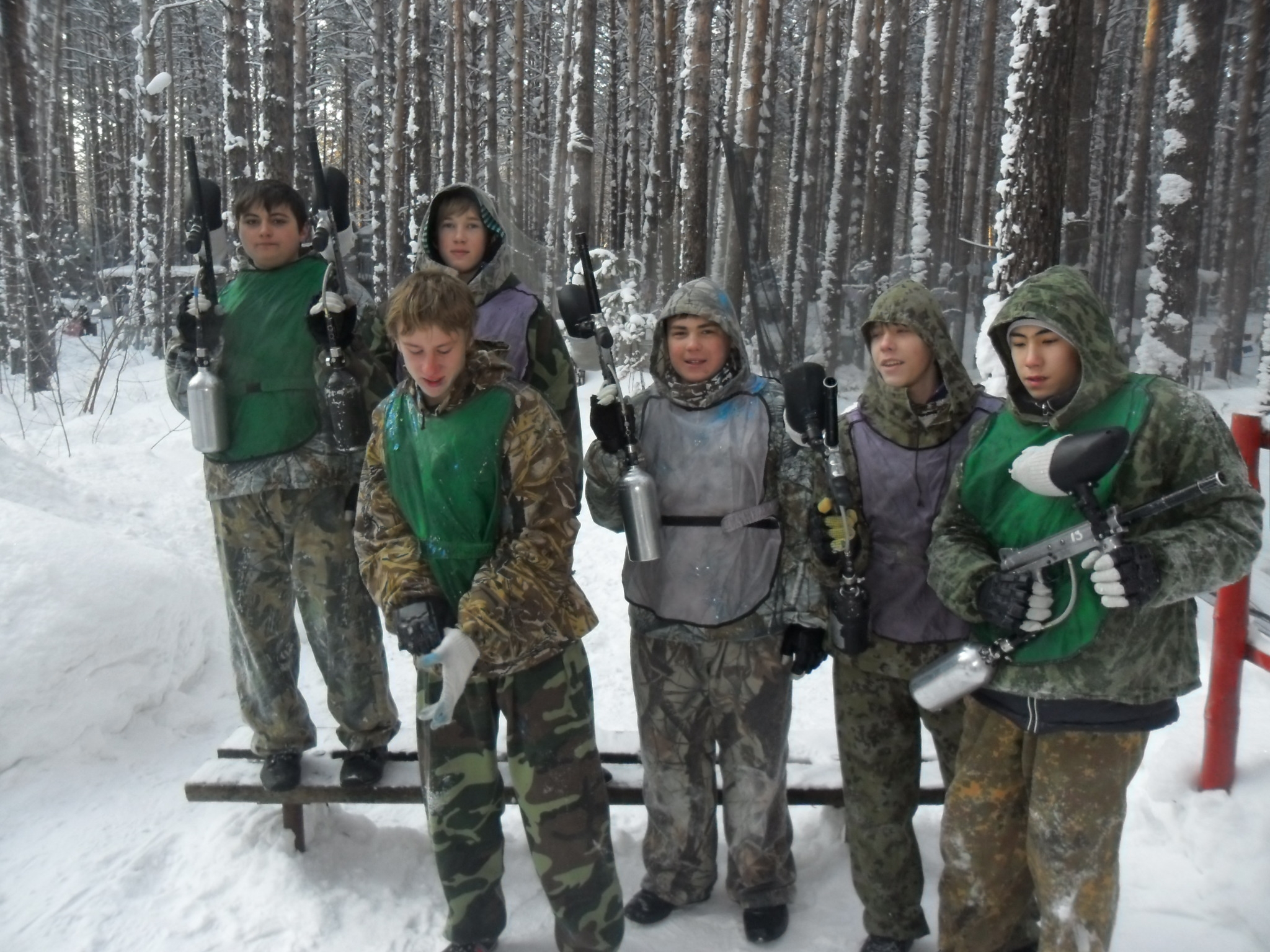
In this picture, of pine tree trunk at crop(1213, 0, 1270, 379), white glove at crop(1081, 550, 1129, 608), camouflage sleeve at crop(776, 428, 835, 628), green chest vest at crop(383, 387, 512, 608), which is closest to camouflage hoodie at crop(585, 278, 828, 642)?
camouflage sleeve at crop(776, 428, 835, 628)

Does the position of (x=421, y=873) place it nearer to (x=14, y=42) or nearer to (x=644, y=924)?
(x=644, y=924)

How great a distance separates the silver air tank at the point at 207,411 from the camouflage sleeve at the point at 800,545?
73.1 inches

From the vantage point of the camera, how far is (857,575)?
8.68 feet

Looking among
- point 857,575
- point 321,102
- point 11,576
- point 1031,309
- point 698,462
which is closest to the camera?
point 1031,309

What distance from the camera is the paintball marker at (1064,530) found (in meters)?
2.01

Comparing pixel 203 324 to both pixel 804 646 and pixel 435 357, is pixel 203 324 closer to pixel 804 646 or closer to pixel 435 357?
pixel 435 357

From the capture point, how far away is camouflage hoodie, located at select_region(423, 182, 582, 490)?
3.25 m

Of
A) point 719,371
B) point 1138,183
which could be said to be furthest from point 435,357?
point 1138,183

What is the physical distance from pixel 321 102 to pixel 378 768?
33.8 meters

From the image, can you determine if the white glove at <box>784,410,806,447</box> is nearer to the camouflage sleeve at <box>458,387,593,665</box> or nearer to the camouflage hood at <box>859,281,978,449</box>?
the camouflage hood at <box>859,281,978,449</box>

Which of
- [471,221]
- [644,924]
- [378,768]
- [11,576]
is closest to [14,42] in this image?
[11,576]

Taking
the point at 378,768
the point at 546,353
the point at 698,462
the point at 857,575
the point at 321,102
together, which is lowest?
the point at 378,768

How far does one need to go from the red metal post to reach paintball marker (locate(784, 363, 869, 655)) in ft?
4.53

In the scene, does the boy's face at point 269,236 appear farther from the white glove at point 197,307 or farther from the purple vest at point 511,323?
the purple vest at point 511,323
